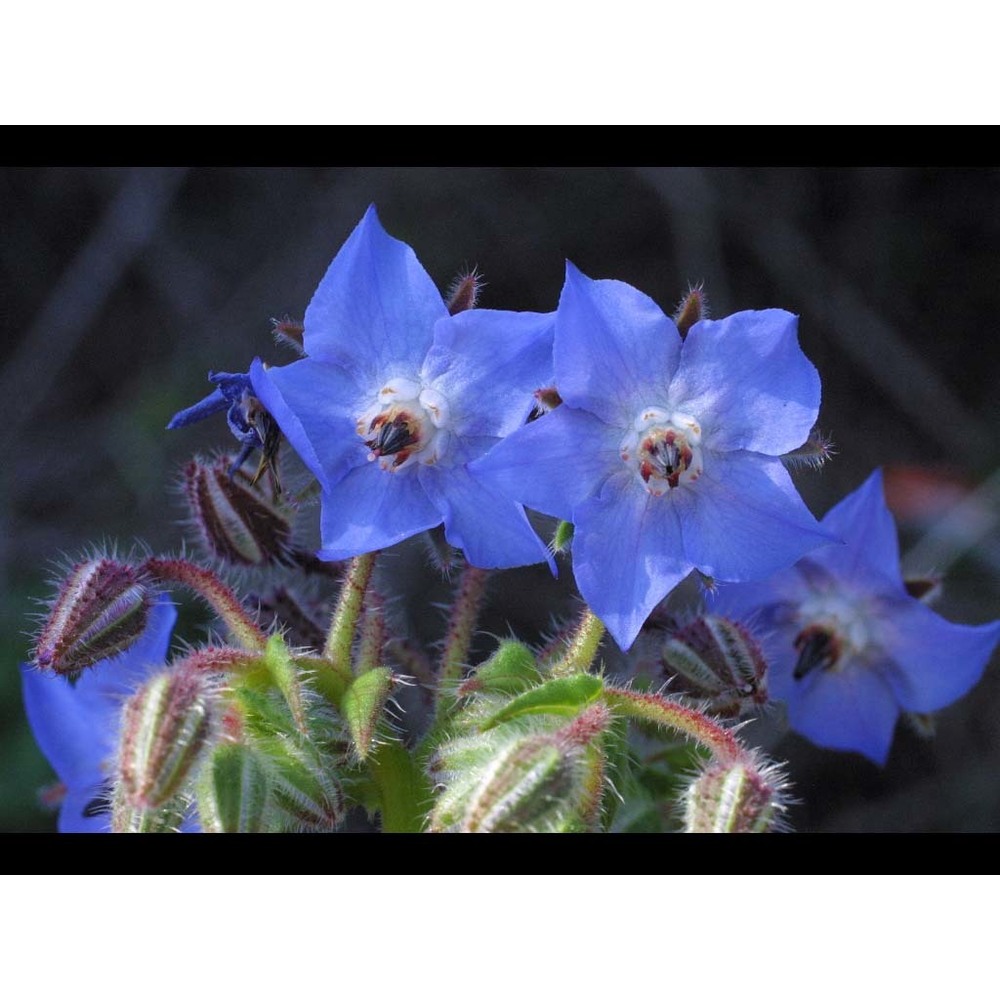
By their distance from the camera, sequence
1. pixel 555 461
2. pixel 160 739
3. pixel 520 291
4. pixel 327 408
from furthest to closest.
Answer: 1. pixel 520 291
2. pixel 327 408
3. pixel 555 461
4. pixel 160 739

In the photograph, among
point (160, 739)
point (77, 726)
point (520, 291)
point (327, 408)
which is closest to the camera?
point (160, 739)

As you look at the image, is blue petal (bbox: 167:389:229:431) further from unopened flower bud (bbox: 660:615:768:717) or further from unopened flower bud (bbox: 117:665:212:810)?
unopened flower bud (bbox: 660:615:768:717)

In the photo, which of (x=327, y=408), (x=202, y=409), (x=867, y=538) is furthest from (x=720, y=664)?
(x=202, y=409)

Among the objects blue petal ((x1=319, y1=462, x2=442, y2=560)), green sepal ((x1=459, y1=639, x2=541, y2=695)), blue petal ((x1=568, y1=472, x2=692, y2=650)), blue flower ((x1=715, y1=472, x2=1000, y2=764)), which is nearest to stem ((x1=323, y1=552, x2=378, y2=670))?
blue petal ((x1=319, y1=462, x2=442, y2=560))

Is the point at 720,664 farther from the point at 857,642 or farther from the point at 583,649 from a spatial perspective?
the point at 857,642

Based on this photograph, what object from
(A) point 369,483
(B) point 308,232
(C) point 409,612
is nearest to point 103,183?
(B) point 308,232

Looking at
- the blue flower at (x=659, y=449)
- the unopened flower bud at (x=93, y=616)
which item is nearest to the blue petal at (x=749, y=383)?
the blue flower at (x=659, y=449)

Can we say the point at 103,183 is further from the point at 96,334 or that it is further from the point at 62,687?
the point at 62,687
